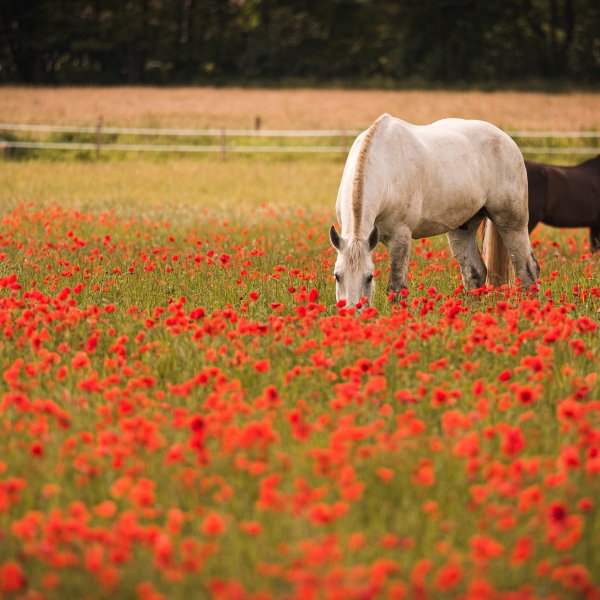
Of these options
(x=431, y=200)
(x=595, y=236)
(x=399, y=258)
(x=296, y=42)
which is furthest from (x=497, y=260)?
(x=296, y=42)

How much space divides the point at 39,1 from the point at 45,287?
188ft

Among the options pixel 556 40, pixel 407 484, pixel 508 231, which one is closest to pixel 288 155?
pixel 508 231

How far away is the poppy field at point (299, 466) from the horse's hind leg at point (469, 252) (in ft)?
7.80

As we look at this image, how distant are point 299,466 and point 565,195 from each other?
859cm

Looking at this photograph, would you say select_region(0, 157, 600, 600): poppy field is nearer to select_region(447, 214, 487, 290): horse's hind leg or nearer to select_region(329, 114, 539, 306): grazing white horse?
select_region(329, 114, 539, 306): grazing white horse

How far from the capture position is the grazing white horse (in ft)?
22.1

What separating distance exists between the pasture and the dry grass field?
2552 cm

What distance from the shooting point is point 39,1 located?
5966cm

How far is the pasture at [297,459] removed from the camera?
2.85 meters

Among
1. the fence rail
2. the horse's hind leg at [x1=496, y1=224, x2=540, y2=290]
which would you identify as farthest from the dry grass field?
the horse's hind leg at [x1=496, y1=224, x2=540, y2=290]

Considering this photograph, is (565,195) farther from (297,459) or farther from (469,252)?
(297,459)

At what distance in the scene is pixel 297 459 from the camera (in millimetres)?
3660

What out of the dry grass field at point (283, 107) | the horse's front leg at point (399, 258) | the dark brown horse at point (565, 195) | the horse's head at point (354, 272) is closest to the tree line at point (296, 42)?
the dry grass field at point (283, 107)

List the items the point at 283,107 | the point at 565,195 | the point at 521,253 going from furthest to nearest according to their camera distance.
Result: 1. the point at 283,107
2. the point at 565,195
3. the point at 521,253
